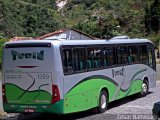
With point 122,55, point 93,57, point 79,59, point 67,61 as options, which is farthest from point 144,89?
point 67,61

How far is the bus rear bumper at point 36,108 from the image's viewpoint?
41.1ft

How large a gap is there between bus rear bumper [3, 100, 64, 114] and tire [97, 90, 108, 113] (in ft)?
8.40

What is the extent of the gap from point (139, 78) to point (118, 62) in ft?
8.11

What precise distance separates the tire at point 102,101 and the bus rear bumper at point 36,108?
8.40 feet

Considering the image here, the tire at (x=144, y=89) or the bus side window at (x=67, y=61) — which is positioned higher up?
the bus side window at (x=67, y=61)

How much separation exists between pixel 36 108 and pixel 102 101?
3.12 metres

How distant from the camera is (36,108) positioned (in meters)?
12.7

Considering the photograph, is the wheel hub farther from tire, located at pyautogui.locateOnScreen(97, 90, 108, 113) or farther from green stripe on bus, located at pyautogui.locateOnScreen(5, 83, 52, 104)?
green stripe on bus, located at pyautogui.locateOnScreen(5, 83, 52, 104)

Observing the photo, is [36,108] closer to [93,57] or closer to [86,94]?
[86,94]

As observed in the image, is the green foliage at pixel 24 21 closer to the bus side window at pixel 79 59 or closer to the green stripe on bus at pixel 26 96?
the bus side window at pixel 79 59

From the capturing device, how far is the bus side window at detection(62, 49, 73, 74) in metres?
13.0

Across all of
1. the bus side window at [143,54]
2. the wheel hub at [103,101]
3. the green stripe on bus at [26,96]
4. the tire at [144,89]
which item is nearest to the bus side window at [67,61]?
the green stripe on bus at [26,96]

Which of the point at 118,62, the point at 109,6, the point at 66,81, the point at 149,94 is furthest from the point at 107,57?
the point at 109,6

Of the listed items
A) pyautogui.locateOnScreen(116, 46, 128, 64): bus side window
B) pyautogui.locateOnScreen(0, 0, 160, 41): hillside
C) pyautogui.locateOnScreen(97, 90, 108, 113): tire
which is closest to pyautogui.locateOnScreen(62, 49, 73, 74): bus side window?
pyautogui.locateOnScreen(97, 90, 108, 113): tire
